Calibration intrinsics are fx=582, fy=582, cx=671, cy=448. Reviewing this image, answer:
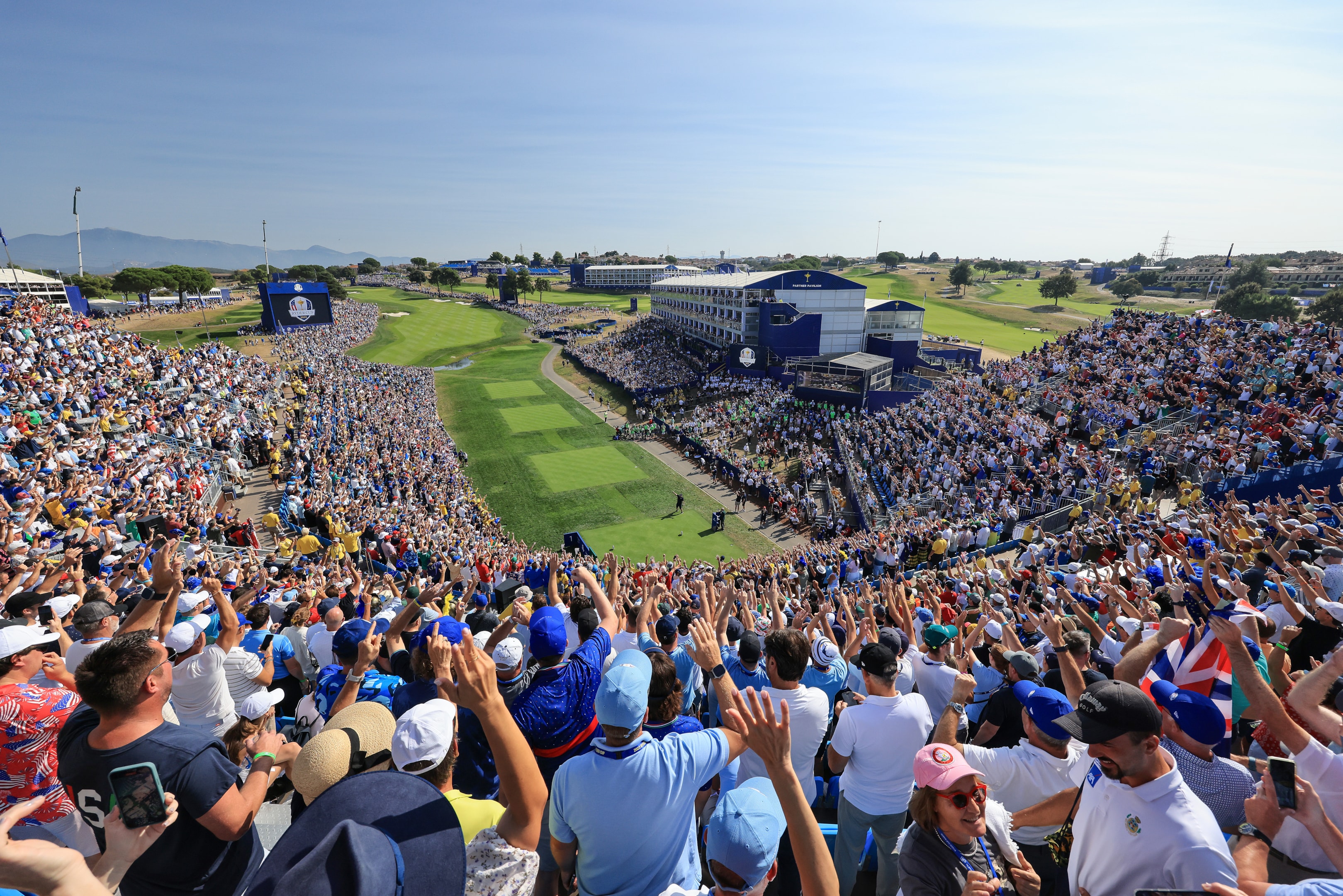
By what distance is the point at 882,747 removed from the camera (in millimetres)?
3787

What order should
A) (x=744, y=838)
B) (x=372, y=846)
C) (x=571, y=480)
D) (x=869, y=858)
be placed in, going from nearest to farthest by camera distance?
1. (x=372, y=846)
2. (x=744, y=838)
3. (x=869, y=858)
4. (x=571, y=480)

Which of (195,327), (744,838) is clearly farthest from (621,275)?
(744,838)

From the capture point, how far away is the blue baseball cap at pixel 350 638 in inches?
190

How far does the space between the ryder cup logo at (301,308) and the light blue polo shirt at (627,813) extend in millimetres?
66646

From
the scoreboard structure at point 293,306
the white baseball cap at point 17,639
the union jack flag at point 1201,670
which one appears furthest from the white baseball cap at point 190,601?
the scoreboard structure at point 293,306

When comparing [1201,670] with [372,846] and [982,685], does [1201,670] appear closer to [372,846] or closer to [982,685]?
[982,685]

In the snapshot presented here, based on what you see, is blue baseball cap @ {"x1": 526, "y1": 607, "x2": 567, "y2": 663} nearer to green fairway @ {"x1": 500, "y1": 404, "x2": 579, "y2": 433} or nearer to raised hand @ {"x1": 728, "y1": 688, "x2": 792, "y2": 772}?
raised hand @ {"x1": 728, "y1": 688, "x2": 792, "y2": 772}

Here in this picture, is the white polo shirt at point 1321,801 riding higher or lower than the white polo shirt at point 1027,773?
higher

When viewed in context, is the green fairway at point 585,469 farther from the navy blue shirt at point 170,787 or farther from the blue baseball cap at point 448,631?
the navy blue shirt at point 170,787

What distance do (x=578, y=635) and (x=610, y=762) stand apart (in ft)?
10.5

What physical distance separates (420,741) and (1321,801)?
4.07m

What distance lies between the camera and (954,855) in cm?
254

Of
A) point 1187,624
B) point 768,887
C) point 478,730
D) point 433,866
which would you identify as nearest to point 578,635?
point 478,730

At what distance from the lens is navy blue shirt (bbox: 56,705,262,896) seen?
250 centimetres
